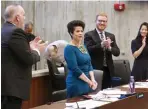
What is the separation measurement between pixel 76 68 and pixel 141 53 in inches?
65.0

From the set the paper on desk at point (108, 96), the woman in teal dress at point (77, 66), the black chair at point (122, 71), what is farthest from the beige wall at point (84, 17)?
the paper on desk at point (108, 96)

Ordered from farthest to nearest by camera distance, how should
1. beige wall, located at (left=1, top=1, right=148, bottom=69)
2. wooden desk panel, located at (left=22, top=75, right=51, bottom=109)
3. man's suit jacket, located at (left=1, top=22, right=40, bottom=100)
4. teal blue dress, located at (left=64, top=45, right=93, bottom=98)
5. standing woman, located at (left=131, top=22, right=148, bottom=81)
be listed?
beige wall, located at (left=1, top=1, right=148, bottom=69), standing woman, located at (left=131, top=22, right=148, bottom=81), wooden desk panel, located at (left=22, top=75, right=51, bottom=109), teal blue dress, located at (left=64, top=45, right=93, bottom=98), man's suit jacket, located at (left=1, top=22, right=40, bottom=100)

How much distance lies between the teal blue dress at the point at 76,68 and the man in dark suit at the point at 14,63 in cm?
55

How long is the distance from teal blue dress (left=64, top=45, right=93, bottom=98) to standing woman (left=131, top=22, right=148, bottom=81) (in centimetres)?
144

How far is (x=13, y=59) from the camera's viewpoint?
276 centimetres

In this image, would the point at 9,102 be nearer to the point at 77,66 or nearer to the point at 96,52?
the point at 77,66

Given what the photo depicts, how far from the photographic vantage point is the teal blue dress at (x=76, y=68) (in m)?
3.29

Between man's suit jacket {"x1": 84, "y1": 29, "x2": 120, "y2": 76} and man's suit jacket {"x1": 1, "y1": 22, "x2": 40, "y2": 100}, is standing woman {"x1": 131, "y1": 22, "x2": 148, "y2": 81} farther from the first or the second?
man's suit jacket {"x1": 1, "y1": 22, "x2": 40, "y2": 100}

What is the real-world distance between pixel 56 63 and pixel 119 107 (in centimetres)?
224

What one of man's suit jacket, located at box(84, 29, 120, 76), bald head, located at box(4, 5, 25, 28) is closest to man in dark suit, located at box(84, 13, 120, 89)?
man's suit jacket, located at box(84, 29, 120, 76)

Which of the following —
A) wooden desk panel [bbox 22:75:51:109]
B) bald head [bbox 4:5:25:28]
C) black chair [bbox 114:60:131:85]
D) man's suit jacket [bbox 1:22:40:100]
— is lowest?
wooden desk panel [bbox 22:75:51:109]

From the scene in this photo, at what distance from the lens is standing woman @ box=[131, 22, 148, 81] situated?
4.62m

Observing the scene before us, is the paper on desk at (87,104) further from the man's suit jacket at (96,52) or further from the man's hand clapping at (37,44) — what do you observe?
the man's suit jacket at (96,52)

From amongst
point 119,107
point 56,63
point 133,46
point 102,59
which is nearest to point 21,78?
point 119,107
